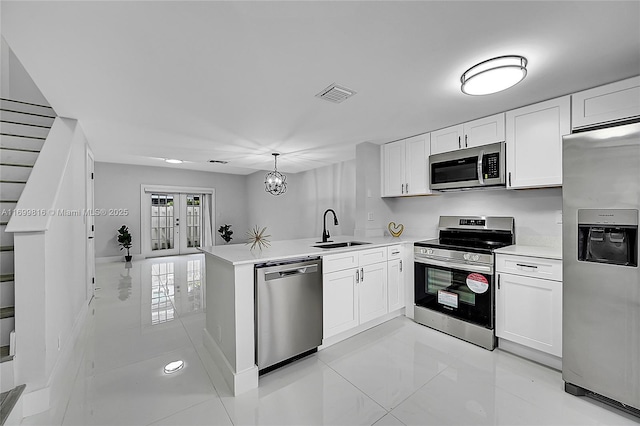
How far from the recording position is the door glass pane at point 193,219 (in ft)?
25.7

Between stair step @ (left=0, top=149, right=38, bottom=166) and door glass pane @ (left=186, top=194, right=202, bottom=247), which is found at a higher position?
stair step @ (left=0, top=149, right=38, bottom=166)

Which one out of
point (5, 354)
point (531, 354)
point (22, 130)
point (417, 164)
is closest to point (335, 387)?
point (531, 354)

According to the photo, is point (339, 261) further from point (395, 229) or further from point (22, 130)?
point (22, 130)

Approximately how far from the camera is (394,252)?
10.4ft

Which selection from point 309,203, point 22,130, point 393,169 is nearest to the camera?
point 22,130

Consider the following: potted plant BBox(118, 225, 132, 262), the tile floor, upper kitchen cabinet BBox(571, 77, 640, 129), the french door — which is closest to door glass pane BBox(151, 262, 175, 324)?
the tile floor

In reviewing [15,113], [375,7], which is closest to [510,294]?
[375,7]

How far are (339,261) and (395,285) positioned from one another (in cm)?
102

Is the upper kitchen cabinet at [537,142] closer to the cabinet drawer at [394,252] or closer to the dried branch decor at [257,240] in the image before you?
the cabinet drawer at [394,252]

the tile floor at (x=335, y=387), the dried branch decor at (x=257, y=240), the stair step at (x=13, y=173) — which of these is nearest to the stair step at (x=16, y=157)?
the stair step at (x=13, y=173)

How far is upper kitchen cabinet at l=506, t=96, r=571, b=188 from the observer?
7.55 feet

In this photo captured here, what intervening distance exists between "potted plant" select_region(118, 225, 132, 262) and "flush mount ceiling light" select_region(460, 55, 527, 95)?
7509mm

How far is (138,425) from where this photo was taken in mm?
1613

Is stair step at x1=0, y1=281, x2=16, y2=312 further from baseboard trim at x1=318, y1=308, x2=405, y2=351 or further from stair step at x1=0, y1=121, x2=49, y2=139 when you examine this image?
baseboard trim at x1=318, y1=308, x2=405, y2=351
